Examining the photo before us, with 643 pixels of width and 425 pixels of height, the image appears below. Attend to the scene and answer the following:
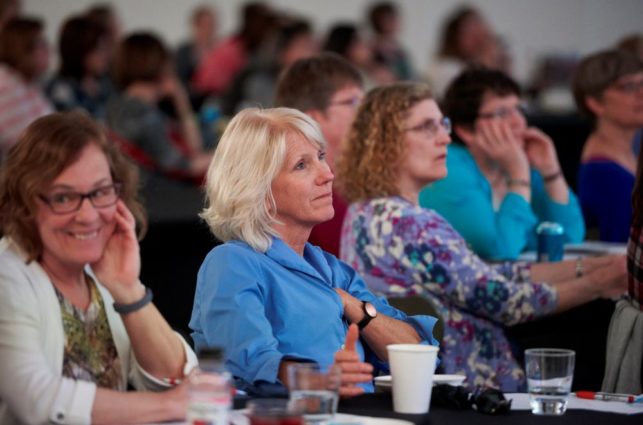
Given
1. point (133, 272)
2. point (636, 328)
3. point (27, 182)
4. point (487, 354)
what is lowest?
point (487, 354)

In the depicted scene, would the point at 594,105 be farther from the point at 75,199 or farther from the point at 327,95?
the point at 75,199

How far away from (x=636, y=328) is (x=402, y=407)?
3.58 ft

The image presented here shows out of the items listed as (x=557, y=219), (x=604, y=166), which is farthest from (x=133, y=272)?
(x=604, y=166)

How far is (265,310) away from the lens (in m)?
2.82

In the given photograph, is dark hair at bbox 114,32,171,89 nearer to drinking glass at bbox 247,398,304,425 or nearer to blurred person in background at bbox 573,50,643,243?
blurred person in background at bbox 573,50,643,243

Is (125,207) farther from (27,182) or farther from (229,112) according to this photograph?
(229,112)

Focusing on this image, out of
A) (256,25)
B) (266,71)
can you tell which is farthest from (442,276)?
(256,25)

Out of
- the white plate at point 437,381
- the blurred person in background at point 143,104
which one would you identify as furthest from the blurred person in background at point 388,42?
the white plate at point 437,381

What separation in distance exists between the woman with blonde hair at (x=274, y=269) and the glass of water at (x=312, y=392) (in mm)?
494

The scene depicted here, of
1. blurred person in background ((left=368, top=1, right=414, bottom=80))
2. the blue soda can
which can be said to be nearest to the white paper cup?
the blue soda can

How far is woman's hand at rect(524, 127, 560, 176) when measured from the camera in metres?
4.92

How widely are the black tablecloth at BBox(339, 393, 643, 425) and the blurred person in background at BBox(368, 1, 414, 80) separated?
9.25m

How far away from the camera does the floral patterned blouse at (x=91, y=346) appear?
7.95 feet

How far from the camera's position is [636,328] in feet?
10.7
